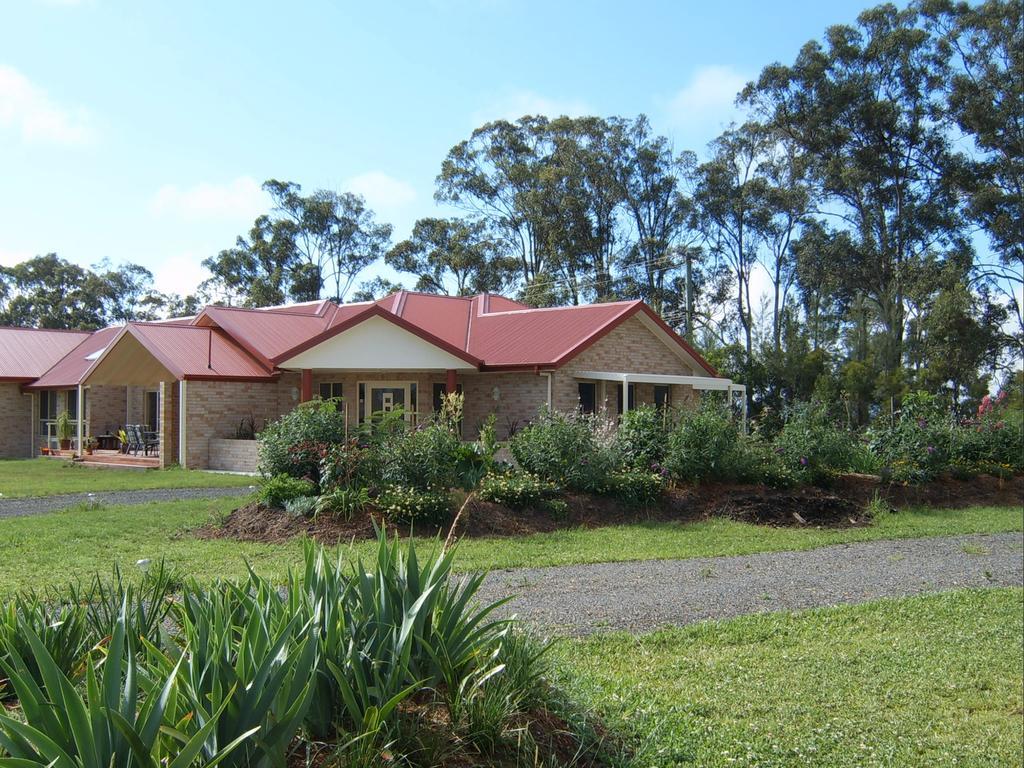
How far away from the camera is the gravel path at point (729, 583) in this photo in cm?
796

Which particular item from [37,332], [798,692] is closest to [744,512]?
[798,692]

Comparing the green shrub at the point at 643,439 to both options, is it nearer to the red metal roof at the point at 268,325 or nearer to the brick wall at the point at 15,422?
the red metal roof at the point at 268,325

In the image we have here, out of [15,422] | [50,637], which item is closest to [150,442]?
[15,422]

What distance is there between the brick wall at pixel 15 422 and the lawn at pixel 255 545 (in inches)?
832

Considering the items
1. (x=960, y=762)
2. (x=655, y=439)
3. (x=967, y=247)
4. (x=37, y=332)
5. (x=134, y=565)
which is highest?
(x=967, y=247)

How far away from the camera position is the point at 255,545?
11148mm

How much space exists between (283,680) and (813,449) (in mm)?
14835

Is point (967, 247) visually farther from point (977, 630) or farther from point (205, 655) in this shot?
point (205, 655)

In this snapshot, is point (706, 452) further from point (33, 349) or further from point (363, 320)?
point (33, 349)

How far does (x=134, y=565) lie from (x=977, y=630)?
7.76 m

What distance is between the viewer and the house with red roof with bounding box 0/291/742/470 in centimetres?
2442

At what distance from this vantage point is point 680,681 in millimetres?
6137

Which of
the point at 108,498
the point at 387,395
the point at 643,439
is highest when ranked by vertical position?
the point at 387,395

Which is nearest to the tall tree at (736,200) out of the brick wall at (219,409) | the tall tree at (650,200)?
the tall tree at (650,200)
